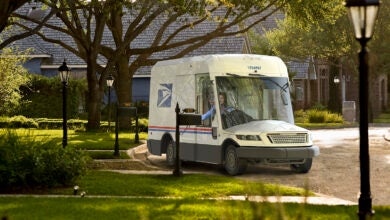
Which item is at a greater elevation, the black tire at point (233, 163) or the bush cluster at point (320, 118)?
the bush cluster at point (320, 118)

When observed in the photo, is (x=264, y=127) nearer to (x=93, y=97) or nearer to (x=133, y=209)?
(x=133, y=209)

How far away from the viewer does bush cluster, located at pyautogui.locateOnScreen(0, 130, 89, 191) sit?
12898 mm

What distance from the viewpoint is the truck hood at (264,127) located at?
17.3m

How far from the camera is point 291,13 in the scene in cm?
3103

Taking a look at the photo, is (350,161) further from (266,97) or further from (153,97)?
(153,97)

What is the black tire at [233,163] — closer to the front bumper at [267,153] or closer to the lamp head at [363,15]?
the front bumper at [267,153]

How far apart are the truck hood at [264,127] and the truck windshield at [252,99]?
0.82 ft

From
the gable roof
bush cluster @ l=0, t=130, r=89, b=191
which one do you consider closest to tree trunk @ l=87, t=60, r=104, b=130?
the gable roof

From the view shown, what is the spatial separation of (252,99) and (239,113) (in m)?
0.51

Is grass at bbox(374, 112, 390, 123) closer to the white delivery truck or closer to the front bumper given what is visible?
the white delivery truck

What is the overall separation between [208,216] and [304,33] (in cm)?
4278

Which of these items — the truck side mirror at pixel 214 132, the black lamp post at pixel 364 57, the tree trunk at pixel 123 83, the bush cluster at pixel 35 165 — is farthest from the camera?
the tree trunk at pixel 123 83

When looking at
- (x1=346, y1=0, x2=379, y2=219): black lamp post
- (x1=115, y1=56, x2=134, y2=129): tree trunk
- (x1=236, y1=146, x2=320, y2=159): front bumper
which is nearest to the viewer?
(x1=346, y1=0, x2=379, y2=219): black lamp post

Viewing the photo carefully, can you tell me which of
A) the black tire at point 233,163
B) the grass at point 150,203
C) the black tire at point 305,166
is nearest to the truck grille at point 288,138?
the black tire at point 305,166
